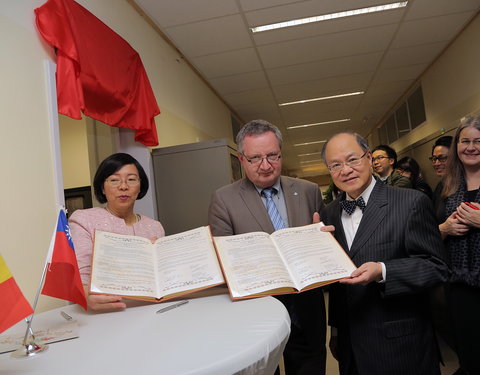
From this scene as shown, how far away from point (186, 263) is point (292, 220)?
0.63 meters

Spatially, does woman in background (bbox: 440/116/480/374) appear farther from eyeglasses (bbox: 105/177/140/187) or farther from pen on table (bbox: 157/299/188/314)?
eyeglasses (bbox: 105/177/140/187)

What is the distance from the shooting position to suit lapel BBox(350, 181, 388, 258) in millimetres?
1384

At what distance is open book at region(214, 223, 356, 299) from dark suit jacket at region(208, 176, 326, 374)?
30 centimetres

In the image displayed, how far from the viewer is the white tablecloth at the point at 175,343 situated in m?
0.80

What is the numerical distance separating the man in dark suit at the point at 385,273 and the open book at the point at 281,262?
Answer: 3.8 inches

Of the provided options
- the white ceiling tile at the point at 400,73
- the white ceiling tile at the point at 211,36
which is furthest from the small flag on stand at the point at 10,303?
the white ceiling tile at the point at 400,73

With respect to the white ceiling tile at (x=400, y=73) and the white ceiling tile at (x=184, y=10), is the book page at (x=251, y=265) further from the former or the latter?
the white ceiling tile at (x=400, y=73)

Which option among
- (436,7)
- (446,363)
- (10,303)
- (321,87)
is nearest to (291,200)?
(10,303)

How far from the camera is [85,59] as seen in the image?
2164mm

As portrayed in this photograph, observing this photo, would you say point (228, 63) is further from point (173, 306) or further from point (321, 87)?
point (173, 306)

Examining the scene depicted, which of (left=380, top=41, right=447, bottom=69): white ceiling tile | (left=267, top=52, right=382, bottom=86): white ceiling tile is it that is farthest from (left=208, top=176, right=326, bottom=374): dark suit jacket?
(left=380, top=41, right=447, bottom=69): white ceiling tile

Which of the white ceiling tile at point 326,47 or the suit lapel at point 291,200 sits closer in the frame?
the suit lapel at point 291,200

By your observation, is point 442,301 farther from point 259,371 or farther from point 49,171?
point 49,171

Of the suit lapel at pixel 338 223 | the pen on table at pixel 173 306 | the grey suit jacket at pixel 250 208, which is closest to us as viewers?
the pen on table at pixel 173 306
